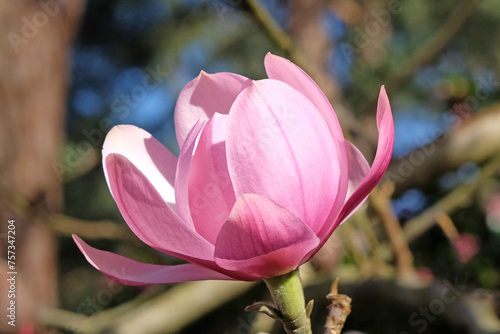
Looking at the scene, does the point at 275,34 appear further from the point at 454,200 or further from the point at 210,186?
the point at 454,200

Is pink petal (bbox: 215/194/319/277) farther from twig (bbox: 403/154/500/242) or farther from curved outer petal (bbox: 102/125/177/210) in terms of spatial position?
twig (bbox: 403/154/500/242)

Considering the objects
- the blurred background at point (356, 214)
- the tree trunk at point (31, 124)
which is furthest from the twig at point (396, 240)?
the tree trunk at point (31, 124)

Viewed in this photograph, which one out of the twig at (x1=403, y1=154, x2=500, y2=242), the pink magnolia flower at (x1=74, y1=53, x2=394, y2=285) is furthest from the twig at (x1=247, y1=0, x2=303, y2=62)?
the twig at (x1=403, y1=154, x2=500, y2=242)

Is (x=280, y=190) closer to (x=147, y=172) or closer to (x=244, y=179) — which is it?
(x=244, y=179)

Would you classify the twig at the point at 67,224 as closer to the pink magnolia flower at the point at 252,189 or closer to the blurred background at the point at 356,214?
the blurred background at the point at 356,214

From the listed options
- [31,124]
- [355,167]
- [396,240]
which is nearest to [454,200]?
[396,240]

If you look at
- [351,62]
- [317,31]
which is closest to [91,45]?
[351,62]
